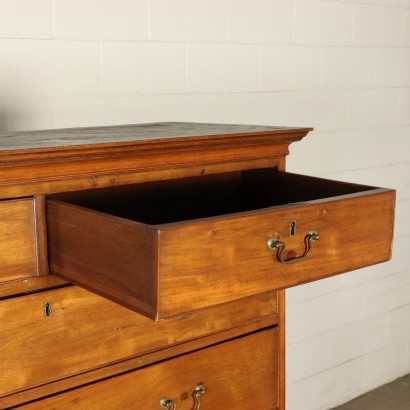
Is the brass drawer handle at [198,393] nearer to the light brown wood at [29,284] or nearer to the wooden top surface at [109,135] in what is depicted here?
the light brown wood at [29,284]

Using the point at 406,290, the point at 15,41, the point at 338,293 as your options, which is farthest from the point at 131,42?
the point at 406,290

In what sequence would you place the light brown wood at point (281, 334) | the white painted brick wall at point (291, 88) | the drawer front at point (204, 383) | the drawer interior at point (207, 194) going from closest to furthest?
the drawer front at point (204, 383), the drawer interior at point (207, 194), the light brown wood at point (281, 334), the white painted brick wall at point (291, 88)

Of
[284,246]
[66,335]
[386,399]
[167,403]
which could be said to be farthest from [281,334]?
[386,399]

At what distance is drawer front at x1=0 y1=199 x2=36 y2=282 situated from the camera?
4.88ft

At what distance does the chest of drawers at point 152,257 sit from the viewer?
4.61 feet

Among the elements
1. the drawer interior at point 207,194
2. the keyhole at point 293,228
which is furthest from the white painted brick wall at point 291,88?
the keyhole at point 293,228

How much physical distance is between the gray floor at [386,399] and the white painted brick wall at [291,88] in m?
0.05

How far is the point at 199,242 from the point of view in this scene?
138 cm

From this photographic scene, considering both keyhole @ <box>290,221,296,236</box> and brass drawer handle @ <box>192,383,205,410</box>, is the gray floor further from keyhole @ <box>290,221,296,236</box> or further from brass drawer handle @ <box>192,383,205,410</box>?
keyhole @ <box>290,221,296,236</box>

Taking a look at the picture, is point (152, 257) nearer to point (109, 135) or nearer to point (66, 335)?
point (66, 335)

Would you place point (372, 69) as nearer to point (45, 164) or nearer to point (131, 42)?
point (131, 42)

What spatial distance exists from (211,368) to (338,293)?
1704 mm

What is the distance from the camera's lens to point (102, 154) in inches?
60.4

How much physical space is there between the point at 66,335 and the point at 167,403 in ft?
1.01
